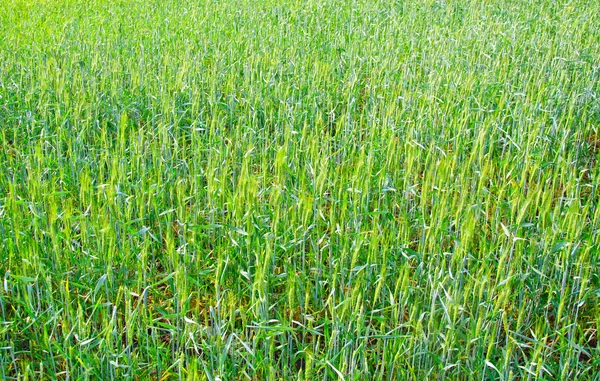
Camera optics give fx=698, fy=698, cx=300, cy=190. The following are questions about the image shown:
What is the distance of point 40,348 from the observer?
2277 millimetres

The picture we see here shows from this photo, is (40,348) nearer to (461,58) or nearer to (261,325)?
(261,325)

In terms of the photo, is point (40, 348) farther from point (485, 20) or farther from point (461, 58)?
point (485, 20)

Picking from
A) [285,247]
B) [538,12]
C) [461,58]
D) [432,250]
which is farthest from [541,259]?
[538,12]

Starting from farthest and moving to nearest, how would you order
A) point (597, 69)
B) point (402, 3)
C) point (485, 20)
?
point (402, 3) < point (485, 20) < point (597, 69)

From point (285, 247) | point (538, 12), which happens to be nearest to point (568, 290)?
point (285, 247)

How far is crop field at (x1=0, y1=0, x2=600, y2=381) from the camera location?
2.15 metres

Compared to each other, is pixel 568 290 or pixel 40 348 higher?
pixel 568 290

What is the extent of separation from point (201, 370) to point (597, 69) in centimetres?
373

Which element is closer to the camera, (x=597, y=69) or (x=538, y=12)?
(x=597, y=69)

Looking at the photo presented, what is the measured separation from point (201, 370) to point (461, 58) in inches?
132

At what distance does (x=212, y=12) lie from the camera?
6547 mm

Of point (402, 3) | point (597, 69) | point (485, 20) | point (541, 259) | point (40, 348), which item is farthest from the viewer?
point (402, 3)

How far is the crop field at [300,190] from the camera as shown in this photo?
215 centimetres

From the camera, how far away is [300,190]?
286cm
